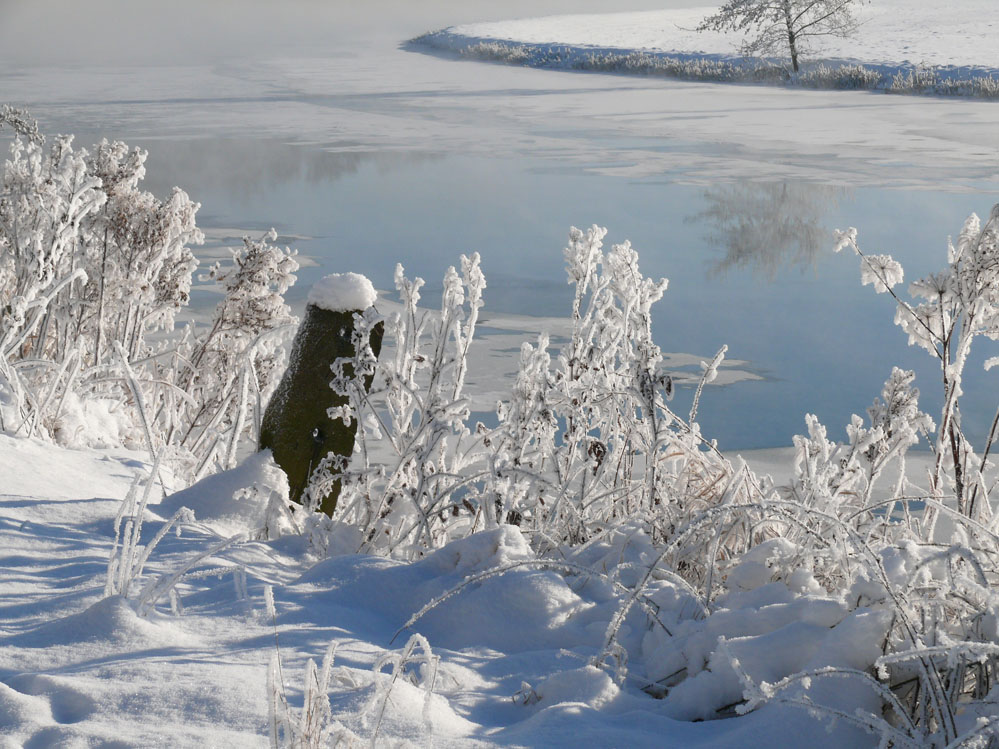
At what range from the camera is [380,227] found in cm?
1075

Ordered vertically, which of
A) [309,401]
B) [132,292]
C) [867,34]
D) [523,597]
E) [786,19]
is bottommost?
[523,597]

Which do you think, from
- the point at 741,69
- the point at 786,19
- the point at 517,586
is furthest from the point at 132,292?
the point at 786,19

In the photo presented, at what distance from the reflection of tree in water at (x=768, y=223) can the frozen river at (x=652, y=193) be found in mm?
40

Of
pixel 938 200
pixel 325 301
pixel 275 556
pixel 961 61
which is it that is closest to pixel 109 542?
pixel 275 556

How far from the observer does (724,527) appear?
2.52 meters

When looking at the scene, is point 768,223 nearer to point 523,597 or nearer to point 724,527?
point 724,527

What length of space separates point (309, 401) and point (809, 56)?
35926 mm

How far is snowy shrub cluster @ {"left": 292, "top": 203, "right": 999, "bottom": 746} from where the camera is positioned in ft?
5.53

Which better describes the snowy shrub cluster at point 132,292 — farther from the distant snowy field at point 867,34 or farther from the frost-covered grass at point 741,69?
the distant snowy field at point 867,34

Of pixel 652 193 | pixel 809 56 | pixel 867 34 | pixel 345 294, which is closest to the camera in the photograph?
pixel 345 294

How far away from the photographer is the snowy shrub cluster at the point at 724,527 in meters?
1.69

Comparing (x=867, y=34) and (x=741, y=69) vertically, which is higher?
(x=867, y=34)

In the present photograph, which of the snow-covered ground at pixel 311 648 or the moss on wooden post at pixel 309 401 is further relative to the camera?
the moss on wooden post at pixel 309 401

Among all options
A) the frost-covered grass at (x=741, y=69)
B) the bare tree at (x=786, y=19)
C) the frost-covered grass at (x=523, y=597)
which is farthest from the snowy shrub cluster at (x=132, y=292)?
the bare tree at (x=786, y=19)
